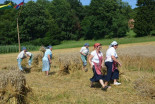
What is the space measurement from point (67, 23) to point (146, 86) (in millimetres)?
63804

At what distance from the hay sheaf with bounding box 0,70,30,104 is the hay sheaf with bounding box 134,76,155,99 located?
136 inches

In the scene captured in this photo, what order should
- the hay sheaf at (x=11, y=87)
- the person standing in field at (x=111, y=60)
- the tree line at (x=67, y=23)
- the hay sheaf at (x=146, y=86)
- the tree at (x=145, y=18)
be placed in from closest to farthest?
the hay sheaf at (x=11, y=87) < the hay sheaf at (x=146, y=86) < the person standing in field at (x=111, y=60) < the tree at (x=145, y=18) < the tree line at (x=67, y=23)

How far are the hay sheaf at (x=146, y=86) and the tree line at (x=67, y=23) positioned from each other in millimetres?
46776

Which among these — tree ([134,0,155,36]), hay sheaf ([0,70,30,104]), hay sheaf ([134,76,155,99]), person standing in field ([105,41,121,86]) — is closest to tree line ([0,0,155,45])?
tree ([134,0,155,36])

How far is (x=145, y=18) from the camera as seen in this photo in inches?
2093

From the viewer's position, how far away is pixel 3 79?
Answer: 18.1 feet

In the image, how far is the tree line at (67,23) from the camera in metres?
54.3

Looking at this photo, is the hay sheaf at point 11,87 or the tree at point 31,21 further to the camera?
the tree at point 31,21

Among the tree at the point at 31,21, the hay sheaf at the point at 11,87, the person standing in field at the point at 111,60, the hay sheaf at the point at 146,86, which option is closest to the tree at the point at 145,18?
the tree at the point at 31,21

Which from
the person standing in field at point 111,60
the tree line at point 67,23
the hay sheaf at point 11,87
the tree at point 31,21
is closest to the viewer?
the hay sheaf at point 11,87

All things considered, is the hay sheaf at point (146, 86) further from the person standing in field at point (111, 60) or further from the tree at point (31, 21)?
the tree at point (31, 21)

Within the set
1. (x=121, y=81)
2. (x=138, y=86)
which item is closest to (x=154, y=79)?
(x=138, y=86)

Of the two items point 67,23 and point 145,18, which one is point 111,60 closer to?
point 145,18

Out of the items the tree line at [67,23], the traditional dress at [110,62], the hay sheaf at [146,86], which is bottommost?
the hay sheaf at [146,86]
